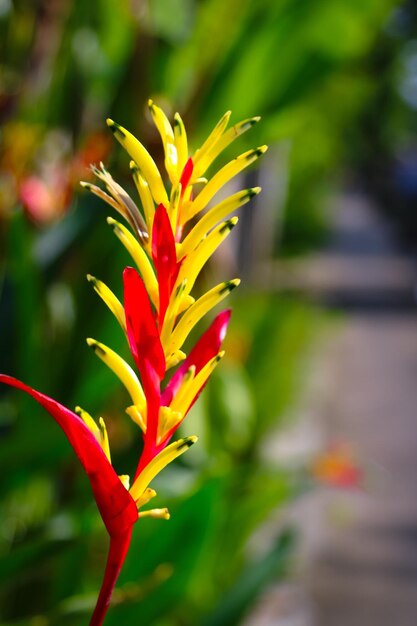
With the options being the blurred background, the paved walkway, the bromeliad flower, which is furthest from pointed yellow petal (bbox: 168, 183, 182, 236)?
the paved walkway

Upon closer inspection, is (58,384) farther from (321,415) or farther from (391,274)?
(391,274)

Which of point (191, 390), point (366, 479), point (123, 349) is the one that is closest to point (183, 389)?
point (191, 390)

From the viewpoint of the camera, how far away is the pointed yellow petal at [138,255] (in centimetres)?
27

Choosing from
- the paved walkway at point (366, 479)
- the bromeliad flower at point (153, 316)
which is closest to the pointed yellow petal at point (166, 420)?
the bromeliad flower at point (153, 316)

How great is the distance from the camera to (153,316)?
0.92ft

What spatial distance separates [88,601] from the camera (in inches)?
29.8

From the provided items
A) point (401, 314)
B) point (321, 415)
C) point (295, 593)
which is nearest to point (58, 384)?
point (295, 593)

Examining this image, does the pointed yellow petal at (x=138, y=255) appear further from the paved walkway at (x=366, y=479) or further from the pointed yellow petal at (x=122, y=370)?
the paved walkway at (x=366, y=479)

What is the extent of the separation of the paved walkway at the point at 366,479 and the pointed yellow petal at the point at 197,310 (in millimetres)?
2045

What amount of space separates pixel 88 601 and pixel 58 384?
0.52m

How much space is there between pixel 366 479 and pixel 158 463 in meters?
2.17

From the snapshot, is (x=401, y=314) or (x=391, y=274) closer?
(x=401, y=314)

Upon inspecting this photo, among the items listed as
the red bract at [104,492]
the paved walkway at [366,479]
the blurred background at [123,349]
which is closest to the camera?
the red bract at [104,492]

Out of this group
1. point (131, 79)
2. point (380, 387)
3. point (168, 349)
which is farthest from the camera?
point (380, 387)
